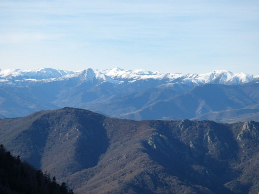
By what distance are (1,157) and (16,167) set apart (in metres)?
4.55

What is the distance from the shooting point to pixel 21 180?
349ft

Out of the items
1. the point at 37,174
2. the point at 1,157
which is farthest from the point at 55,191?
the point at 1,157

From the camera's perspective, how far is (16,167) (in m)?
114

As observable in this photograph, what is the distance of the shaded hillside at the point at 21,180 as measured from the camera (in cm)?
9906

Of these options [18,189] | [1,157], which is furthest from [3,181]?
[1,157]

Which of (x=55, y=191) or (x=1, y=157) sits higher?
(x=1, y=157)

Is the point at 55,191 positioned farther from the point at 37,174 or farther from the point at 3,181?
the point at 3,181

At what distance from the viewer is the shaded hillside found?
99062mm

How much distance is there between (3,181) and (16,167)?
15669 millimetres

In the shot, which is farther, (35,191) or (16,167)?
(16,167)

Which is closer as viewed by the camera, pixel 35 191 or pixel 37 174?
pixel 35 191

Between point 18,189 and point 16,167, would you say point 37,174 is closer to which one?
point 16,167

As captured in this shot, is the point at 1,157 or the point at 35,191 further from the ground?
the point at 1,157

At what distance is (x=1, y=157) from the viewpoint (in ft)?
368
